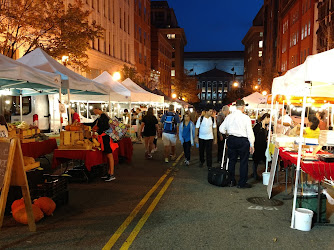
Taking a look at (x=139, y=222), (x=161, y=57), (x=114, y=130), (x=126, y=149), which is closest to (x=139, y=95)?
(x=126, y=149)

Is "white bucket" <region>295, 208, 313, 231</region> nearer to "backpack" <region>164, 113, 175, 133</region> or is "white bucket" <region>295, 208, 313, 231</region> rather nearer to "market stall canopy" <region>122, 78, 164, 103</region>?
"backpack" <region>164, 113, 175, 133</region>

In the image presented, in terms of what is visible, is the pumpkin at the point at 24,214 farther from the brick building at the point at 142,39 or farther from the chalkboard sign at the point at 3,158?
the brick building at the point at 142,39

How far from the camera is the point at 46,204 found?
17.1 ft

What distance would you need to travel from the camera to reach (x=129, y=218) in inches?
206

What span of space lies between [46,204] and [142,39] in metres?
46.6

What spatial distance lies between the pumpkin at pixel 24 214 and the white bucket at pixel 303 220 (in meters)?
4.22

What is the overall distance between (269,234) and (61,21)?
48.2 feet

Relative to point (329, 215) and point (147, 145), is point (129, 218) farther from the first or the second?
point (147, 145)

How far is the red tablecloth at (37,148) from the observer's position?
310 inches

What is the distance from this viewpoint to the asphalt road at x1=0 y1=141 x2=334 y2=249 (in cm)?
426

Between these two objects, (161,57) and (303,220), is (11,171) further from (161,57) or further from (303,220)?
(161,57)

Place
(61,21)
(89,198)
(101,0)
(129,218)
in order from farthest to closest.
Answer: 1. (101,0)
2. (61,21)
3. (89,198)
4. (129,218)

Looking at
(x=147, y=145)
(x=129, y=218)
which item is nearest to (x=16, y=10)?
(x=147, y=145)

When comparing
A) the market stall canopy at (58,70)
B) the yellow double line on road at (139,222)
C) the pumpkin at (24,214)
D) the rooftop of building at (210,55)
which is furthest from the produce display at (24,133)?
the rooftop of building at (210,55)
